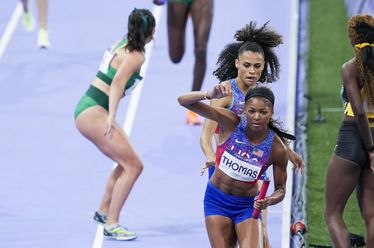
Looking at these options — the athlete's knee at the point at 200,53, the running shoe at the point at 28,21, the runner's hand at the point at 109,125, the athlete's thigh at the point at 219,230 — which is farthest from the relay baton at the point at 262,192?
the running shoe at the point at 28,21

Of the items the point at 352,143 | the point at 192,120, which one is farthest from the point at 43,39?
the point at 352,143

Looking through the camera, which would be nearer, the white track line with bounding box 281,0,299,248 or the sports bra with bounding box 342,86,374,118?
the sports bra with bounding box 342,86,374,118

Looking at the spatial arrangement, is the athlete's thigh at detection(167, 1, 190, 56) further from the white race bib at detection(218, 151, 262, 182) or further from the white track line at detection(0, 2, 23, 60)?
the white race bib at detection(218, 151, 262, 182)

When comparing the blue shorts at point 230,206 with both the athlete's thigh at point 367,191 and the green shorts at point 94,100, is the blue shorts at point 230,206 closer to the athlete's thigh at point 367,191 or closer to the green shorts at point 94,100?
the athlete's thigh at point 367,191

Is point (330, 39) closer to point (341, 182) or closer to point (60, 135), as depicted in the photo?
point (60, 135)

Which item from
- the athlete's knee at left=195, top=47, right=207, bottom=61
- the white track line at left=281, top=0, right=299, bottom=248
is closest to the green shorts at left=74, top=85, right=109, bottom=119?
the white track line at left=281, top=0, right=299, bottom=248

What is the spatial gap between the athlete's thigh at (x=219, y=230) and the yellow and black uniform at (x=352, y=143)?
1113 mm

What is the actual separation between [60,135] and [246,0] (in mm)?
5735

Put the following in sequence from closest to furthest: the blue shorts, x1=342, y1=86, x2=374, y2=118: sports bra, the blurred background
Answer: the blue shorts → x1=342, y1=86, x2=374, y2=118: sports bra → the blurred background

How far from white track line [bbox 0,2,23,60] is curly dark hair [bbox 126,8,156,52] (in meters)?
5.84

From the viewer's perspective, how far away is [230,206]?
27.4ft

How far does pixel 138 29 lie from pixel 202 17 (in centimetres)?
300

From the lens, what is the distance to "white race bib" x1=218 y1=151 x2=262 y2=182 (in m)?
8.24

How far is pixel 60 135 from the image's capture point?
13.3 metres
